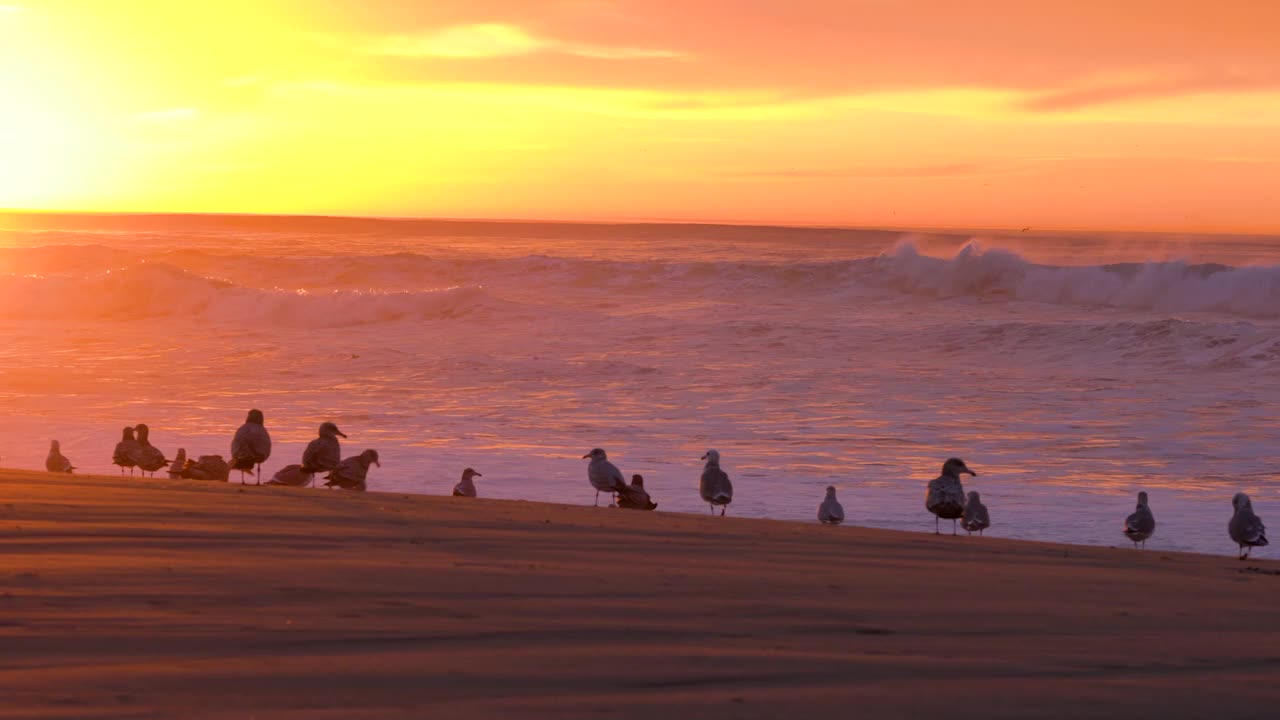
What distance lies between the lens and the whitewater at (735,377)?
46.5 feet

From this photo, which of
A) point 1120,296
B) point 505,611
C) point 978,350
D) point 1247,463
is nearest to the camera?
point 505,611

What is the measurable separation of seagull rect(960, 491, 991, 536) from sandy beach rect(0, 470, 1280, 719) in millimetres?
4078

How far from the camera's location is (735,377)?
931 inches

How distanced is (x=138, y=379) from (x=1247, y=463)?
56.3ft

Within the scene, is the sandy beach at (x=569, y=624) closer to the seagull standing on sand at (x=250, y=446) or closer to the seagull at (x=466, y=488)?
the seagull standing on sand at (x=250, y=446)

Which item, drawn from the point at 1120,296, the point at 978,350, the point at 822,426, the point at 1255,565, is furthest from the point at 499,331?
the point at 1255,565

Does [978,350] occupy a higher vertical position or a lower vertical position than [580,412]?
higher

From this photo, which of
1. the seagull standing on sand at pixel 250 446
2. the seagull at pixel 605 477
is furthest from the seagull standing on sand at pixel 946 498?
the seagull standing on sand at pixel 250 446

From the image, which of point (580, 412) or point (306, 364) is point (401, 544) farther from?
point (306, 364)

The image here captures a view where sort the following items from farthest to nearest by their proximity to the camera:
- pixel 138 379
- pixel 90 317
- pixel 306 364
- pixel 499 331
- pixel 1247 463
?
1. pixel 90 317
2. pixel 499 331
3. pixel 306 364
4. pixel 138 379
5. pixel 1247 463

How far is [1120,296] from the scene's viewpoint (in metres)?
41.2

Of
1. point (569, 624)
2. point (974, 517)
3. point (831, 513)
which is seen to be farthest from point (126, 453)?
point (569, 624)

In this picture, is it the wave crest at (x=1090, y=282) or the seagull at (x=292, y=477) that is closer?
the seagull at (x=292, y=477)

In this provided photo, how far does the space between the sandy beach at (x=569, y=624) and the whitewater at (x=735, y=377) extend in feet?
19.0
